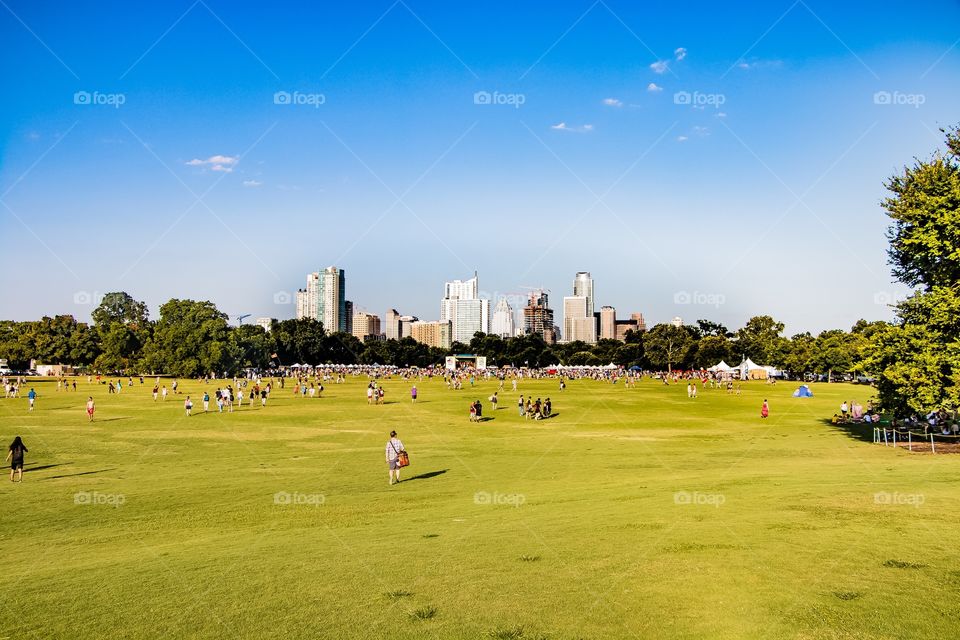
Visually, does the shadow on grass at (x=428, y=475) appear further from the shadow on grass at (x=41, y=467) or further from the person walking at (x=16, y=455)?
the shadow on grass at (x=41, y=467)

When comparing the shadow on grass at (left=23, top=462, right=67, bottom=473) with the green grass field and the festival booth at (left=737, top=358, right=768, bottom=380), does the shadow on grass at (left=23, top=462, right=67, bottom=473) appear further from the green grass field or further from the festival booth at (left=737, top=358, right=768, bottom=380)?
the festival booth at (left=737, top=358, right=768, bottom=380)

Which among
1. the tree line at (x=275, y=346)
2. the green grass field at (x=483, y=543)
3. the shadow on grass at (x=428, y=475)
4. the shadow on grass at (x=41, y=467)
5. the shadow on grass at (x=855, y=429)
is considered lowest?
the shadow on grass at (x=855, y=429)

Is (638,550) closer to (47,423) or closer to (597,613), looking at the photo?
(597,613)

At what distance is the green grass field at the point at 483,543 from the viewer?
9.79 meters

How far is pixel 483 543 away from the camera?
1431 centimetres

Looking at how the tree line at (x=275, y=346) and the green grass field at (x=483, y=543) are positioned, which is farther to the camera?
the tree line at (x=275, y=346)

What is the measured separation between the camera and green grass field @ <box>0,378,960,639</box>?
9.79 m

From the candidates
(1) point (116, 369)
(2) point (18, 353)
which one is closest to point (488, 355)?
(1) point (116, 369)

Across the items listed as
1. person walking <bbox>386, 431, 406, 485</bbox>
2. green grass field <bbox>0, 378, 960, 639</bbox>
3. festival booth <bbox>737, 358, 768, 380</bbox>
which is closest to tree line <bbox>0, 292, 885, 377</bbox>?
festival booth <bbox>737, 358, 768, 380</bbox>

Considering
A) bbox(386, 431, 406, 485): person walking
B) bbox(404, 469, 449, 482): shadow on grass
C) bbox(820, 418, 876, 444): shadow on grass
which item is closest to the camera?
bbox(386, 431, 406, 485): person walking

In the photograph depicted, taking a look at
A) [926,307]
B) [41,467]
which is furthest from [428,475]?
[926,307]

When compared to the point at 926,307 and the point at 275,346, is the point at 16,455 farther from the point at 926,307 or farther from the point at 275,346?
the point at 275,346

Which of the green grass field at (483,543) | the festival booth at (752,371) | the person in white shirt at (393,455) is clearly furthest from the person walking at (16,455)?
the festival booth at (752,371)

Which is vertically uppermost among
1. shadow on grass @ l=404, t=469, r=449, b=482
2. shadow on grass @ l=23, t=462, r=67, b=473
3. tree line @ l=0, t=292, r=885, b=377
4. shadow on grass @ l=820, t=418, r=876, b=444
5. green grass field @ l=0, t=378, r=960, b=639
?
tree line @ l=0, t=292, r=885, b=377
